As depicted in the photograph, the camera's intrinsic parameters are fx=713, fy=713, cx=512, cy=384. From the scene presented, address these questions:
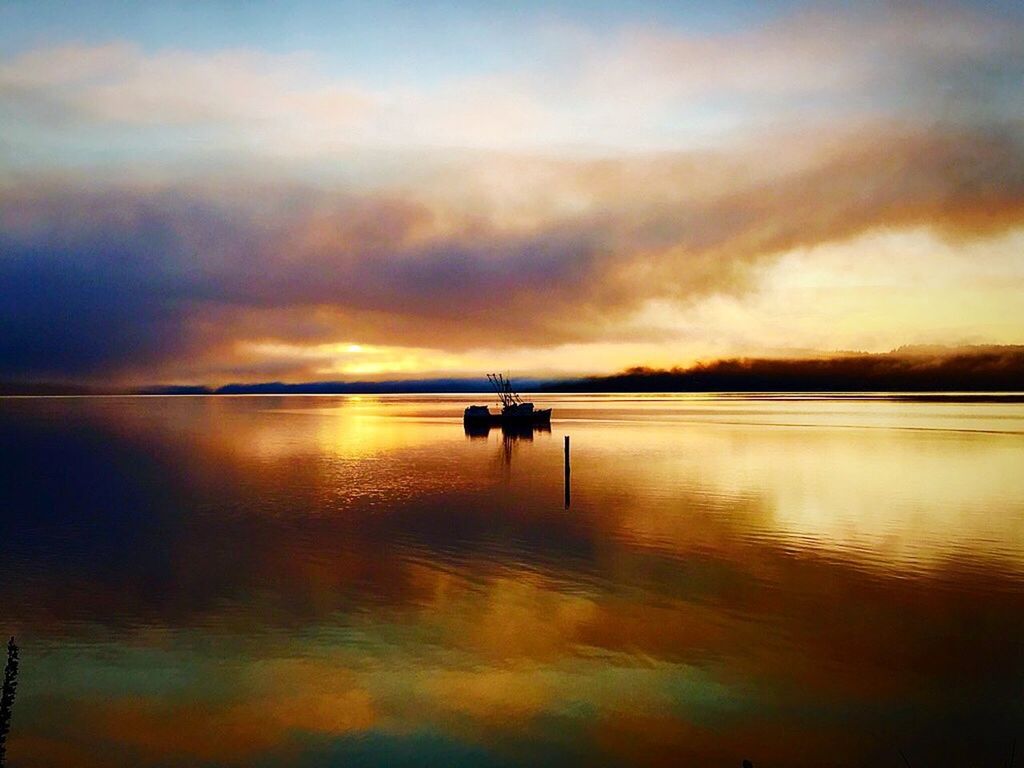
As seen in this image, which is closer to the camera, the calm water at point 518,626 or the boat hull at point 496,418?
the calm water at point 518,626

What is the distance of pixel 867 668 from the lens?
16953mm

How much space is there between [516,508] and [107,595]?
22364 millimetres

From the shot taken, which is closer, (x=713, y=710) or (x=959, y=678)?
(x=713, y=710)

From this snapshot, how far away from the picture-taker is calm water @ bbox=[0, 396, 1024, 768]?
13.8 m

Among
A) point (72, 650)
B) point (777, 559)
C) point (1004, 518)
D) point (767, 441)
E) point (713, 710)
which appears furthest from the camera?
point (767, 441)

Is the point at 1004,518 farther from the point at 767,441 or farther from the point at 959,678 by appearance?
the point at 767,441

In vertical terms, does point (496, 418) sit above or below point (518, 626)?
above

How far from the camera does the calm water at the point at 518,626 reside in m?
13.8

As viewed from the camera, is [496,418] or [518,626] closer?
[518,626]

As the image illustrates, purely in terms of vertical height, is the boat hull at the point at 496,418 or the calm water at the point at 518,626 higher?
the boat hull at the point at 496,418

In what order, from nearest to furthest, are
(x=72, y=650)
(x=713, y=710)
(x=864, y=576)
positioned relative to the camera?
(x=713, y=710) < (x=72, y=650) < (x=864, y=576)

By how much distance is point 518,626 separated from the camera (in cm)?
1964

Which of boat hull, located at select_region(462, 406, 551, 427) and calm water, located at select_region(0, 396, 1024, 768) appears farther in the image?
boat hull, located at select_region(462, 406, 551, 427)

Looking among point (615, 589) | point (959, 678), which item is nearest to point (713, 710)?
point (959, 678)
